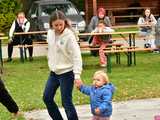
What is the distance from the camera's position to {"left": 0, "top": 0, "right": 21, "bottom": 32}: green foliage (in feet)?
83.4

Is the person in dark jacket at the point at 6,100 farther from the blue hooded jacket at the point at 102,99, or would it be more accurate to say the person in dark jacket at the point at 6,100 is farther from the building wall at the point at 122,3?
the building wall at the point at 122,3

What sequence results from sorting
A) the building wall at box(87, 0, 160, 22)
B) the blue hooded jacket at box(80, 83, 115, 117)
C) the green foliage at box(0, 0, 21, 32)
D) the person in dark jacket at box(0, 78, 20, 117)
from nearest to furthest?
the blue hooded jacket at box(80, 83, 115, 117)
the person in dark jacket at box(0, 78, 20, 117)
the green foliage at box(0, 0, 21, 32)
the building wall at box(87, 0, 160, 22)

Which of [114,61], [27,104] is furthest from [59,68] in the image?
[114,61]

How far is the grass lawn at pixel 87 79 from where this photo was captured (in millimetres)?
9961

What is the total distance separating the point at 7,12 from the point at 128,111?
18.0 m

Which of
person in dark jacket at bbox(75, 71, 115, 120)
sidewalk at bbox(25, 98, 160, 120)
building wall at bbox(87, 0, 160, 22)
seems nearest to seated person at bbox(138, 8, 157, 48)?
sidewalk at bbox(25, 98, 160, 120)

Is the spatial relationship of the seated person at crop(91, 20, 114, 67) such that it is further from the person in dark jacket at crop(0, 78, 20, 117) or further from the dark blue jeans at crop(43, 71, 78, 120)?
the dark blue jeans at crop(43, 71, 78, 120)

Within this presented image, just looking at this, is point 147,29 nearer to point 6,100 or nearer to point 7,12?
point 7,12

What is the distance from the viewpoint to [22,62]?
1617cm

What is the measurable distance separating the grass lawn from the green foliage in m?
8.57

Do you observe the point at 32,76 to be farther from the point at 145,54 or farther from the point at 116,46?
the point at 145,54

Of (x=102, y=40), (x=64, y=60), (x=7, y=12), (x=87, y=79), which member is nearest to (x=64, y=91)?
(x=64, y=60)

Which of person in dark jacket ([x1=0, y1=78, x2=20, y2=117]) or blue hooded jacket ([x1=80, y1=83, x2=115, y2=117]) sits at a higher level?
blue hooded jacket ([x1=80, y1=83, x2=115, y2=117])

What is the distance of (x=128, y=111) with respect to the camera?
8945mm
